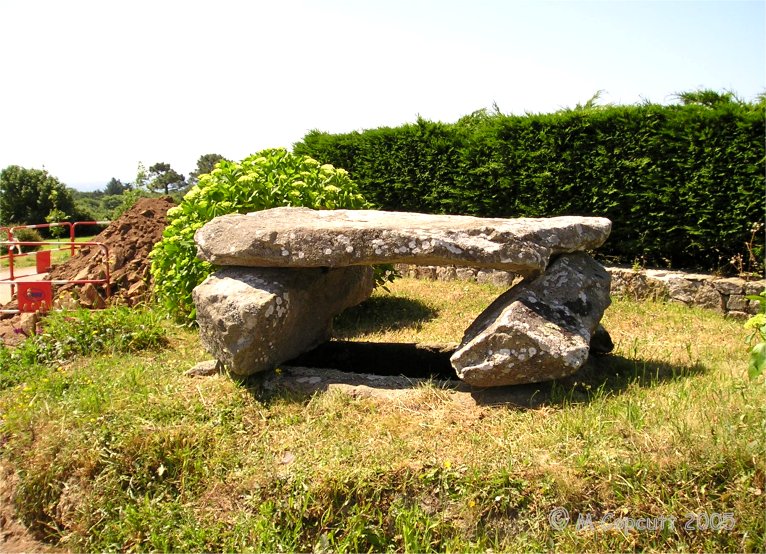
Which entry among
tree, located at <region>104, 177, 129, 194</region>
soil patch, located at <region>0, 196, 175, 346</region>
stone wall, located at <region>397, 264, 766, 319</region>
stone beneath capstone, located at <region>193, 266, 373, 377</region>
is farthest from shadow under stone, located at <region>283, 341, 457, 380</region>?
tree, located at <region>104, 177, 129, 194</region>

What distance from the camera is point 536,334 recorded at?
4.57 m

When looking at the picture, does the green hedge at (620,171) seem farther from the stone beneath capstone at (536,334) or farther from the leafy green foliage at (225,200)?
the stone beneath capstone at (536,334)

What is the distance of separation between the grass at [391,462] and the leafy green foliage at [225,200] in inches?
71.1

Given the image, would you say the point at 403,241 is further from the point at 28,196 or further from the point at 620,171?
the point at 28,196

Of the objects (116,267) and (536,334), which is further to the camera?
(116,267)

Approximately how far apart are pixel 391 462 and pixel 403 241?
1566 millimetres

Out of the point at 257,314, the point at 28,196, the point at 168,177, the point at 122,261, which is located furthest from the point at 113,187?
the point at 257,314

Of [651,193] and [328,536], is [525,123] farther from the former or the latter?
[328,536]

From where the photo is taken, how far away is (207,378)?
5359mm

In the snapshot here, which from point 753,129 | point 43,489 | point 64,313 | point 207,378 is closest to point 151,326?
point 64,313

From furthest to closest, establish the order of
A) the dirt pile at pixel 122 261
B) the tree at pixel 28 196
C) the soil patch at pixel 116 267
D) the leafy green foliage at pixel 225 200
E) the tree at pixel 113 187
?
1. the tree at pixel 113 187
2. the tree at pixel 28 196
3. the dirt pile at pixel 122 261
4. the soil patch at pixel 116 267
5. the leafy green foliage at pixel 225 200

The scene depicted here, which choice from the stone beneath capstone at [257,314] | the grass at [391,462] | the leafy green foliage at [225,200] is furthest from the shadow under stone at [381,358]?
the leafy green foliage at [225,200]

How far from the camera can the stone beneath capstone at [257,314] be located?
195 inches

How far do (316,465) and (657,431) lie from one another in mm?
2076
